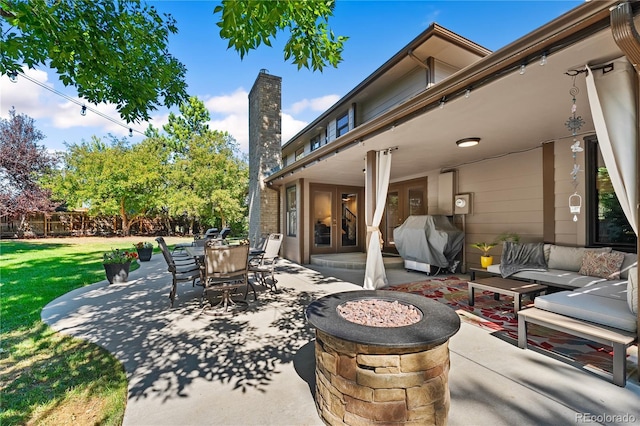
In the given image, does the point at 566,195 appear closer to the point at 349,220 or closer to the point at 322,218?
the point at 349,220

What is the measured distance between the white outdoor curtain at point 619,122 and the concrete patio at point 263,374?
4.78ft

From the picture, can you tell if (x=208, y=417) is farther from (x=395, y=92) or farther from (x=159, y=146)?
(x=159, y=146)

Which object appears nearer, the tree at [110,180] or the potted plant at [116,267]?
the potted plant at [116,267]

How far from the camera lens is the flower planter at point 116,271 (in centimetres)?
568

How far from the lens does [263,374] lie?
7.90 ft

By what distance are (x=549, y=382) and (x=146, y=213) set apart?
67.6 ft

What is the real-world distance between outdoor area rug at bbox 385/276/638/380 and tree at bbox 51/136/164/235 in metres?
16.5

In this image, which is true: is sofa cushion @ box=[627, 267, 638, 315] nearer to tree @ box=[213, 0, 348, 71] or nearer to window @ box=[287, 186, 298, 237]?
tree @ box=[213, 0, 348, 71]

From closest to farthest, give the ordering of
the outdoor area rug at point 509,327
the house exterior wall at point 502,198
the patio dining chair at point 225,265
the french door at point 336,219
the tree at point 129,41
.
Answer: the tree at point 129,41, the outdoor area rug at point 509,327, the patio dining chair at point 225,265, the house exterior wall at point 502,198, the french door at point 336,219

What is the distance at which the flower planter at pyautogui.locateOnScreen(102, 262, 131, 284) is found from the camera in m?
5.68

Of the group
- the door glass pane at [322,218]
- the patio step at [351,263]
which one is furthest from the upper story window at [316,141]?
the patio step at [351,263]

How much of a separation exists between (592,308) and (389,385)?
237 cm

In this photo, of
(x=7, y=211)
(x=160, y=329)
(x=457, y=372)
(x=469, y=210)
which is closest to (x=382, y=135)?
(x=457, y=372)

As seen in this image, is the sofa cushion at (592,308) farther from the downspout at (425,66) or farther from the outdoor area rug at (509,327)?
the downspout at (425,66)
